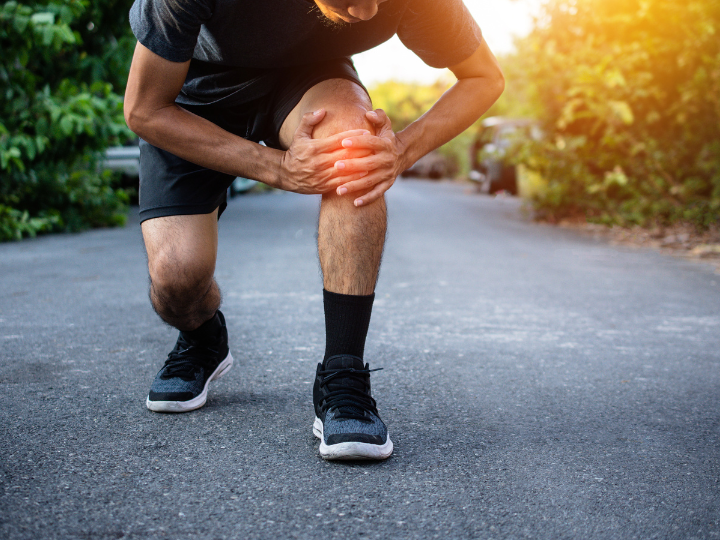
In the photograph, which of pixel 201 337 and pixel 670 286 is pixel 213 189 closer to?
pixel 201 337

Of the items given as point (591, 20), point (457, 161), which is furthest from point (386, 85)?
point (591, 20)

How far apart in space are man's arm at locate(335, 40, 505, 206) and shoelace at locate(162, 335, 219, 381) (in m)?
0.87

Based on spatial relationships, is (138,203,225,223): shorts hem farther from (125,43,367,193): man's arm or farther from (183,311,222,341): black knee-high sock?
(183,311,222,341): black knee-high sock

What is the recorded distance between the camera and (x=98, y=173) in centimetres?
945

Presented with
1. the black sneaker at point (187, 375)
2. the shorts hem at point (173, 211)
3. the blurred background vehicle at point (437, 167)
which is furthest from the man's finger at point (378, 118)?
the blurred background vehicle at point (437, 167)

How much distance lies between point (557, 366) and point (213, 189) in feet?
5.35

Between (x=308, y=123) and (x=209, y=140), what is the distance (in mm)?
294

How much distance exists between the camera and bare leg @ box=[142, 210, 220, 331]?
7.18 feet

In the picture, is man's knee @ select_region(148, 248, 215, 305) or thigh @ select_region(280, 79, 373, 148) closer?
thigh @ select_region(280, 79, 373, 148)

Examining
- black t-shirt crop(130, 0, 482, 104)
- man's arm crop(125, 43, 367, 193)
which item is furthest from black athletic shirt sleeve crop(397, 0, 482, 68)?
man's arm crop(125, 43, 367, 193)

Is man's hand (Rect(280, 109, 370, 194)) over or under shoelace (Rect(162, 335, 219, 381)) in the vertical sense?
over

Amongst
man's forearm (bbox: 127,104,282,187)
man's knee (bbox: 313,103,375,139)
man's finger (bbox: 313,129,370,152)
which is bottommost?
man's forearm (bbox: 127,104,282,187)

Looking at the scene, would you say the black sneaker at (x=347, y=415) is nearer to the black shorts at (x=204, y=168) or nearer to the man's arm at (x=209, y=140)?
the man's arm at (x=209, y=140)

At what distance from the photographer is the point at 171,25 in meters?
1.78
